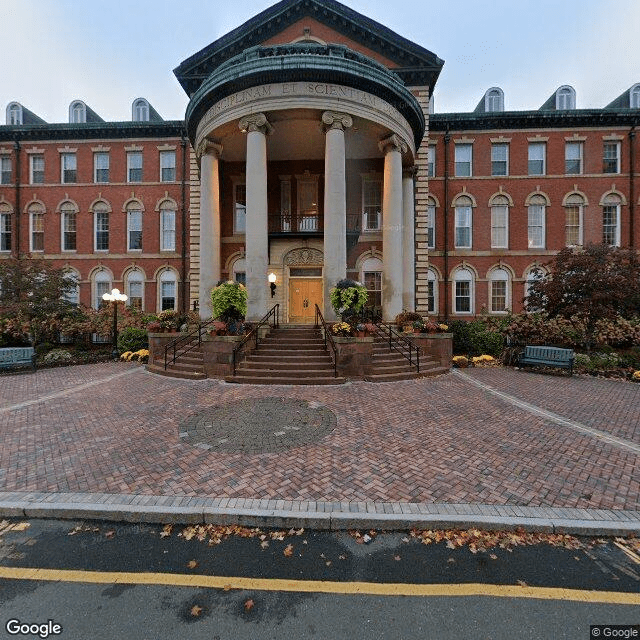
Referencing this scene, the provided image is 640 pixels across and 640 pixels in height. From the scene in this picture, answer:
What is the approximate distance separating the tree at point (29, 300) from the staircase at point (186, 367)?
28.3 feet

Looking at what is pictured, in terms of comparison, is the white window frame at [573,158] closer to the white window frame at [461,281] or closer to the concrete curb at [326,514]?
the white window frame at [461,281]

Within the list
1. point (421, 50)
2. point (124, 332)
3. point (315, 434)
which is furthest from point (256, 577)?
point (421, 50)

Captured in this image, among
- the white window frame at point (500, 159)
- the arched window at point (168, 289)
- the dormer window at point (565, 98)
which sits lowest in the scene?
the arched window at point (168, 289)

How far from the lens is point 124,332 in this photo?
16594 millimetres

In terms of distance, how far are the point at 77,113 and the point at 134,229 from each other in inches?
413

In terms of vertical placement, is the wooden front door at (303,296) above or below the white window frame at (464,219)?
below

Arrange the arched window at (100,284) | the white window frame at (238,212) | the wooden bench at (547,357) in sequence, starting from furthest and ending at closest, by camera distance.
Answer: the arched window at (100,284), the white window frame at (238,212), the wooden bench at (547,357)

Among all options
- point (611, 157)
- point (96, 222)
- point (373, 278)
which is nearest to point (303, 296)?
point (373, 278)

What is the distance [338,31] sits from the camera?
1753 cm

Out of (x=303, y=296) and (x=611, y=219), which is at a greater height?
(x=611, y=219)

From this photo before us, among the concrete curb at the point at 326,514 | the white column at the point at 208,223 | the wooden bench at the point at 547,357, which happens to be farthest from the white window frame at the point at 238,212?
the concrete curb at the point at 326,514

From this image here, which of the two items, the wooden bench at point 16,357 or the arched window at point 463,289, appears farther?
the arched window at point 463,289

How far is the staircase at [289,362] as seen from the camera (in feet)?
32.1

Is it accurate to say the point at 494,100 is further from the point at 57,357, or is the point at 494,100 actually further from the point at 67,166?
the point at 57,357
